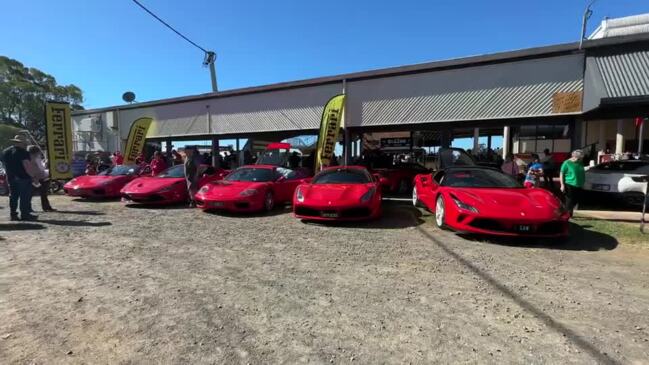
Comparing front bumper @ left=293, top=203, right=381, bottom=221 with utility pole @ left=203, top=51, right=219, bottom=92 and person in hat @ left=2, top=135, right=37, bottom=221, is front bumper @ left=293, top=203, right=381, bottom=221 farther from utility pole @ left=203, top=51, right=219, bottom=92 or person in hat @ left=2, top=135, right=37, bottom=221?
utility pole @ left=203, top=51, right=219, bottom=92

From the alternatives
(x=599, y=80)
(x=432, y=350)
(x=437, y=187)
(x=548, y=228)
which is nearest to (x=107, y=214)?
(x=437, y=187)

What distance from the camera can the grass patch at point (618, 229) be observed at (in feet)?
19.8

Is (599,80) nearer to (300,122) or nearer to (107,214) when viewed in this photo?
(300,122)

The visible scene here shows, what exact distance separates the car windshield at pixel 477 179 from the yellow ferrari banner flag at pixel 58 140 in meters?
12.9

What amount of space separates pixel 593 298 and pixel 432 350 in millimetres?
2079

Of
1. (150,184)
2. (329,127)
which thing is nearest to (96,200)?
(150,184)

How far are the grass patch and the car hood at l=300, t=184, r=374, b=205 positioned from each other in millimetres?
4185

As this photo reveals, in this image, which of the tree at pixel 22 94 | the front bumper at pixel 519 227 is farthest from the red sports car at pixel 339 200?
the tree at pixel 22 94

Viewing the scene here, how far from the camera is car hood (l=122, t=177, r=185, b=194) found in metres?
9.37

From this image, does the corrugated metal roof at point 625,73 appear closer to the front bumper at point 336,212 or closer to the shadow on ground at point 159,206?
the front bumper at point 336,212

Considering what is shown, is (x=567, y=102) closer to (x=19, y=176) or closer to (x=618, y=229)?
(x=618, y=229)

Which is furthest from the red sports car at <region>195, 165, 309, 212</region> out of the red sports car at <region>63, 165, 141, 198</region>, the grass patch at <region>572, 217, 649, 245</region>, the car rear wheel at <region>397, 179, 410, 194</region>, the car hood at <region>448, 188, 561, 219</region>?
the grass patch at <region>572, 217, 649, 245</region>

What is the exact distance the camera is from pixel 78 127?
24.0 m

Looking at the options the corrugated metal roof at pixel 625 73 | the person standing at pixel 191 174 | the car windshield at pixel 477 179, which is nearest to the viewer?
the car windshield at pixel 477 179
